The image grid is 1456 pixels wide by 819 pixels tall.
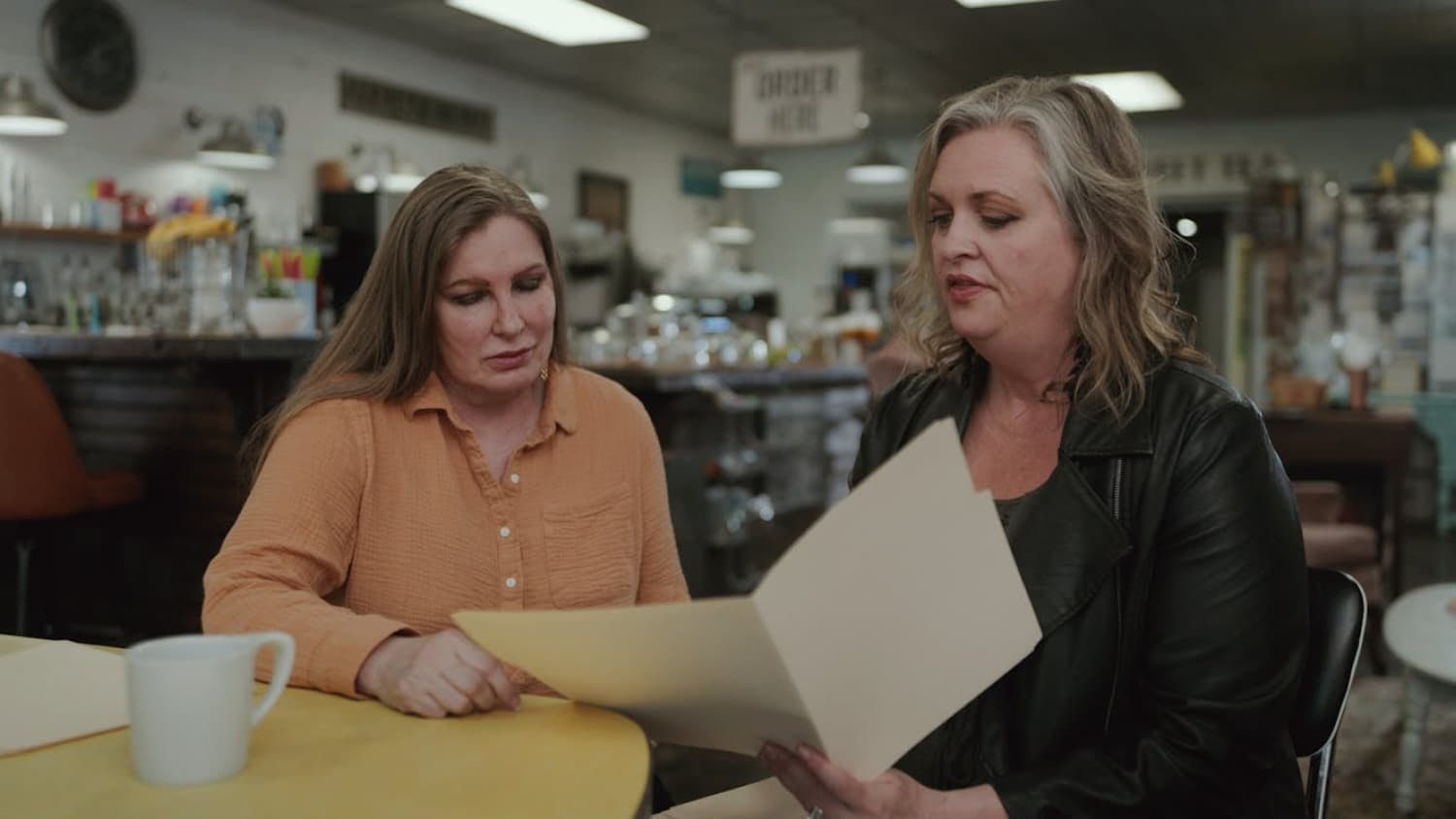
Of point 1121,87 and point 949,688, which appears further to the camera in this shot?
point 1121,87

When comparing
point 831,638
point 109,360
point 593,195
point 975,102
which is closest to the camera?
point 831,638

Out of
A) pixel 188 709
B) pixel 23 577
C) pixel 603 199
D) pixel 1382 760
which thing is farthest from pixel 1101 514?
pixel 603 199

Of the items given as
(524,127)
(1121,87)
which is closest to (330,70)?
(524,127)

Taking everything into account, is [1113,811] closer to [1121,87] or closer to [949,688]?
[949,688]

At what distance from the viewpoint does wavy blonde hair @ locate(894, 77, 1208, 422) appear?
1.40 meters

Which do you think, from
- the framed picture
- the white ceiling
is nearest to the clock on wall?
the white ceiling

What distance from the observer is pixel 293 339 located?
11.1 feet

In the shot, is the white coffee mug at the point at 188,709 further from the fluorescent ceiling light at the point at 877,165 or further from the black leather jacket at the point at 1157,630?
→ the fluorescent ceiling light at the point at 877,165

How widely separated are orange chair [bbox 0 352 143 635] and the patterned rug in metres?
3.23

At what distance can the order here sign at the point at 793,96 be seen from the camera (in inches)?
288

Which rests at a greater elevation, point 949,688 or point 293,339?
point 293,339

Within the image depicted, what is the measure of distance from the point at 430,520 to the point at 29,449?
238 cm

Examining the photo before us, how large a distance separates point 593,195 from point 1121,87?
14.2ft

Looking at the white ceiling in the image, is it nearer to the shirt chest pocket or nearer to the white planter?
the white planter
